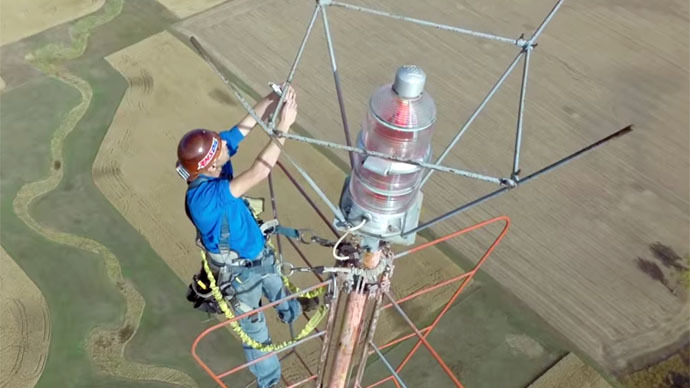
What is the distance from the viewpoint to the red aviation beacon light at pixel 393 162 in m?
Result: 3.89

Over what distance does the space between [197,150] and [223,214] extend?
0.72 meters

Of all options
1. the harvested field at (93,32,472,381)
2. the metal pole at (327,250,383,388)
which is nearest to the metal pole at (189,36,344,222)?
the metal pole at (327,250,383,388)

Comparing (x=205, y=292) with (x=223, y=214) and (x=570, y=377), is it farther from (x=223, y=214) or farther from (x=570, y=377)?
(x=570, y=377)

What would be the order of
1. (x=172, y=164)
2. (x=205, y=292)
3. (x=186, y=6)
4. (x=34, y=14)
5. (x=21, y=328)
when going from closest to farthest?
(x=205, y=292) → (x=21, y=328) → (x=172, y=164) → (x=34, y=14) → (x=186, y=6)

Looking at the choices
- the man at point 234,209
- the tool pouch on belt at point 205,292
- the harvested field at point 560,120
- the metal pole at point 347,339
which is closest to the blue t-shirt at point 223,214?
the man at point 234,209

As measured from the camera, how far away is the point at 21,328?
1040 cm

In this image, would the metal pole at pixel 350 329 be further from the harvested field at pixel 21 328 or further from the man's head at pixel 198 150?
the harvested field at pixel 21 328

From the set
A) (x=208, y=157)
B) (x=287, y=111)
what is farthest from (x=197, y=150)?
(x=287, y=111)

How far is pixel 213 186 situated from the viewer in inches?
224

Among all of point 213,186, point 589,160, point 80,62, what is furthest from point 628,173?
point 80,62

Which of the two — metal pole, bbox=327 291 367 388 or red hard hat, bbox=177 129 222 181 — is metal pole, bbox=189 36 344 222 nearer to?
metal pole, bbox=327 291 367 388

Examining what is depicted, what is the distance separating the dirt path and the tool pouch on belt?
127 inches

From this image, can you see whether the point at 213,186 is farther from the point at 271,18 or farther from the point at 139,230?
the point at 271,18

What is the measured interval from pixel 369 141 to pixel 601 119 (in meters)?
12.0
